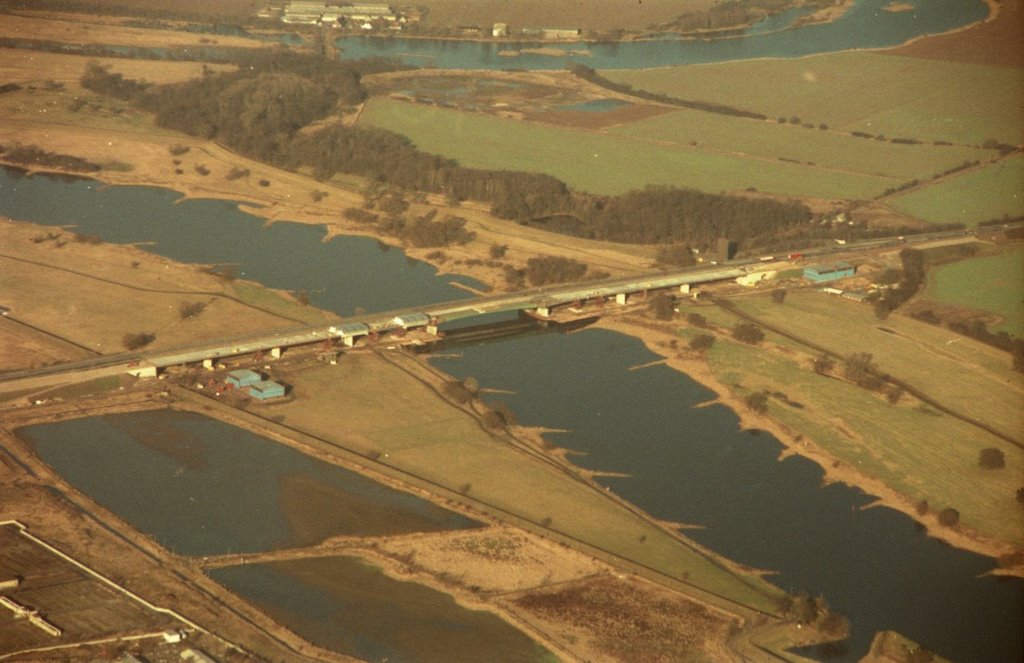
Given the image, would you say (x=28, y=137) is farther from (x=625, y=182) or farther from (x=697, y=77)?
(x=697, y=77)

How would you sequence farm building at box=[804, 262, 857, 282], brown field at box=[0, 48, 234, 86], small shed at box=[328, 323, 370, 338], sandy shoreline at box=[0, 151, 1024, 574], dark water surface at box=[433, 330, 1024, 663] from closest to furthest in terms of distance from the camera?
dark water surface at box=[433, 330, 1024, 663]
sandy shoreline at box=[0, 151, 1024, 574]
small shed at box=[328, 323, 370, 338]
farm building at box=[804, 262, 857, 282]
brown field at box=[0, 48, 234, 86]

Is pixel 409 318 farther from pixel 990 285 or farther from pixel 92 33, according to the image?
pixel 92 33

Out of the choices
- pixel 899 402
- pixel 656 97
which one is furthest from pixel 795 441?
pixel 656 97

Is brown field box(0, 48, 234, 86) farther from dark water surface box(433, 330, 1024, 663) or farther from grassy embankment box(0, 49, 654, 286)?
dark water surface box(433, 330, 1024, 663)

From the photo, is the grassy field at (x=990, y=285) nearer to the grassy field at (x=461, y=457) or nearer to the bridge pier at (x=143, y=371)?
the grassy field at (x=461, y=457)

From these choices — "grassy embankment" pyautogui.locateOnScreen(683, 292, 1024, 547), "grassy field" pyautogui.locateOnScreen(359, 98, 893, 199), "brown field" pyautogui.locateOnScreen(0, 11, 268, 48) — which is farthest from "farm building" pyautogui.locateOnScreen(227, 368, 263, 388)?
"brown field" pyautogui.locateOnScreen(0, 11, 268, 48)

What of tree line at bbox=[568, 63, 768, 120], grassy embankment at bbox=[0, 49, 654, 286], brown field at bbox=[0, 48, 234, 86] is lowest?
grassy embankment at bbox=[0, 49, 654, 286]

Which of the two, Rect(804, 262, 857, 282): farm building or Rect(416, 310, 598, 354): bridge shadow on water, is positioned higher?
Rect(804, 262, 857, 282): farm building
